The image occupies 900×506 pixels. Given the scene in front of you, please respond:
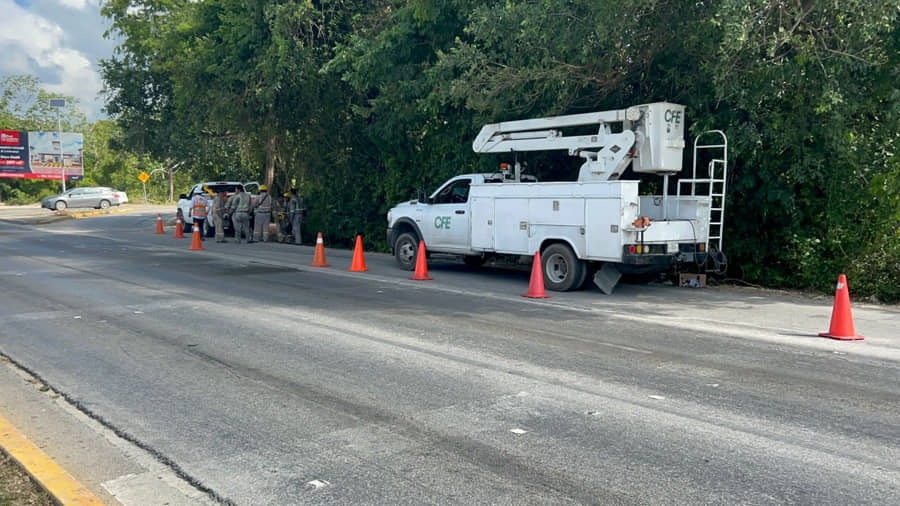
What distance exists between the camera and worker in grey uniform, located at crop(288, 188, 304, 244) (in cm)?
2406

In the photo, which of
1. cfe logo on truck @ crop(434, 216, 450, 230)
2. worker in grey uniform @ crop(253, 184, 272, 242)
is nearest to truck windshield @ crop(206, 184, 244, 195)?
worker in grey uniform @ crop(253, 184, 272, 242)

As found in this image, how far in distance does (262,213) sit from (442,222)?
34.5 ft

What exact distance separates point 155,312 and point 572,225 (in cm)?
638

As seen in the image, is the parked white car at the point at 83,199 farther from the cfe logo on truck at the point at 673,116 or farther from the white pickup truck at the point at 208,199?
the cfe logo on truck at the point at 673,116

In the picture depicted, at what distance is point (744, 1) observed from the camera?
974cm

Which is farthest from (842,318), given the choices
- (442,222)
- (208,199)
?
(208,199)

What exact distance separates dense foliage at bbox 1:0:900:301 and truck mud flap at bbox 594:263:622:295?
9.36 ft

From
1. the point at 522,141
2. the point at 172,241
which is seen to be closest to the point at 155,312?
the point at 522,141

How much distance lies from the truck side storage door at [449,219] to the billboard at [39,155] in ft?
188

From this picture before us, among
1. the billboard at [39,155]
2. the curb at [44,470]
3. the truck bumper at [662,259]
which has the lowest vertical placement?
the curb at [44,470]

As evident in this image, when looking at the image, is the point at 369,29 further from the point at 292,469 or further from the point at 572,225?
the point at 292,469

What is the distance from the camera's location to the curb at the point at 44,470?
4148 mm

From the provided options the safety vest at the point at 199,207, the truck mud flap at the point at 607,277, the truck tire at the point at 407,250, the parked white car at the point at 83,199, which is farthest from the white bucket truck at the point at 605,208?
the parked white car at the point at 83,199

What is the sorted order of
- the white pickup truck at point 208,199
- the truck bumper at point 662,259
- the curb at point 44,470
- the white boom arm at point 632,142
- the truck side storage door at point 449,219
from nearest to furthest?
the curb at point 44,470, the truck bumper at point 662,259, the white boom arm at point 632,142, the truck side storage door at point 449,219, the white pickup truck at point 208,199
